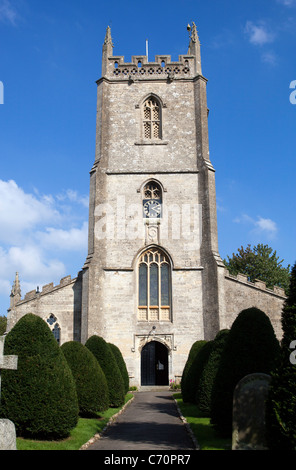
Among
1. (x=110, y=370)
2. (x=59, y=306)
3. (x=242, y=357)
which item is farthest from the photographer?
(x=59, y=306)

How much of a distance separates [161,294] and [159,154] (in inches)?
337

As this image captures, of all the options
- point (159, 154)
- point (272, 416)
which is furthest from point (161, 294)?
point (272, 416)

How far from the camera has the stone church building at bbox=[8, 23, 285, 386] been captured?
25.2 meters

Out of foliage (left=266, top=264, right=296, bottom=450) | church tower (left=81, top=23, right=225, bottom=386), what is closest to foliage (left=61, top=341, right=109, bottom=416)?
foliage (left=266, top=264, right=296, bottom=450)

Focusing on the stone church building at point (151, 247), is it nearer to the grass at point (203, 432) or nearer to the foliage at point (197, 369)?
the foliage at point (197, 369)

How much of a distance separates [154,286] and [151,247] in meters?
2.23

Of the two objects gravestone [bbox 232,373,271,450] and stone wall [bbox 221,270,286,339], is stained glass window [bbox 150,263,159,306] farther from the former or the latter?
gravestone [bbox 232,373,271,450]

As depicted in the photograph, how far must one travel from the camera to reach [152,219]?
2712 cm

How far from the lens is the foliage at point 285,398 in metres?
6.61

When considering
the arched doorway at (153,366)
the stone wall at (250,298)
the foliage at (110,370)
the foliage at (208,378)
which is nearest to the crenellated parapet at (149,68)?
the stone wall at (250,298)

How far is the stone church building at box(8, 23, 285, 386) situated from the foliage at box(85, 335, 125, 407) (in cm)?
712

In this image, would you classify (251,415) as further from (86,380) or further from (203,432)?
(86,380)

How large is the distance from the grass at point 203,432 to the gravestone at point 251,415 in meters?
0.88

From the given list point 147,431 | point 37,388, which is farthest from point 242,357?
point 37,388
